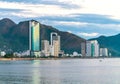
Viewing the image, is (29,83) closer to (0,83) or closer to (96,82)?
(0,83)

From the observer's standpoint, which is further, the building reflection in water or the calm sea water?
the building reflection in water

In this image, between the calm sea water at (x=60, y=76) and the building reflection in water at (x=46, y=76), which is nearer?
the calm sea water at (x=60, y=76)

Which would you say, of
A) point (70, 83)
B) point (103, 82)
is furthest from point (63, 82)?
point (103, 82)

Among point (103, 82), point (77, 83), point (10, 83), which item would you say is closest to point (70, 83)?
point (77, 83)

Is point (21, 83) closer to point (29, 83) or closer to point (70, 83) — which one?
point (29, 83)

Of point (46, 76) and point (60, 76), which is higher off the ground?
point (60, 76)

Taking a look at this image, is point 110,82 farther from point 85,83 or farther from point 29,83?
point 29,83

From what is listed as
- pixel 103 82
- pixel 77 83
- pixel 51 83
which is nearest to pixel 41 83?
pixel 51 83

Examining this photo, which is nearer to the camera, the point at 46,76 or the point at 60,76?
the point at 60,76
